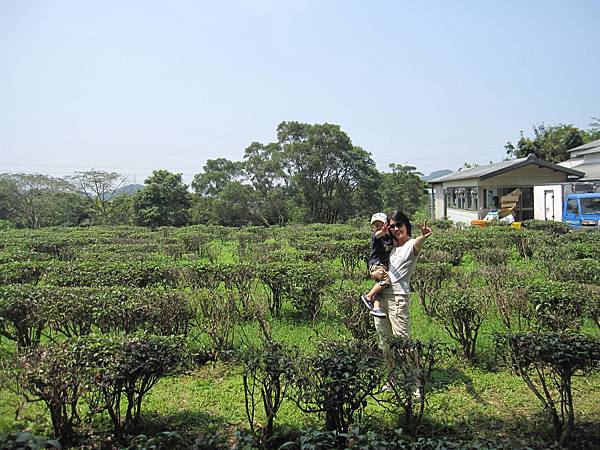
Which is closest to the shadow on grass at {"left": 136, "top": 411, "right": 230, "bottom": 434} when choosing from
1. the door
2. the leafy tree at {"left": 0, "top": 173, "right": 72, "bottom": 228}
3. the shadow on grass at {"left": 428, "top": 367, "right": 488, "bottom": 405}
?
the shadow on grass at {"left": 428, "top": 367, "right": 488, "bottom": 405}

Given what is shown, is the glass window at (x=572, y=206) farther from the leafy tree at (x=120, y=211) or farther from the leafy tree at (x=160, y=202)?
the leafy tree at (x=120, y=211)

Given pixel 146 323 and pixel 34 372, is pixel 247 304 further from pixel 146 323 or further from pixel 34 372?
pixel 34 372

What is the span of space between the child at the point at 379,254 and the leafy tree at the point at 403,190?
3042 centimetres

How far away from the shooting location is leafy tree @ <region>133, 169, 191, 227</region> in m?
30.4

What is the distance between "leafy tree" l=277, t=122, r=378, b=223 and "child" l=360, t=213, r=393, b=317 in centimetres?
2497

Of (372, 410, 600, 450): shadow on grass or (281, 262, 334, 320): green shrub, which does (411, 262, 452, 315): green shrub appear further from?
(372, 410, 600, 450): shadow on grass

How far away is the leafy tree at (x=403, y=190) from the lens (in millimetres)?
35719

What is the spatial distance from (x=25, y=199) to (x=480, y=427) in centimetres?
4093

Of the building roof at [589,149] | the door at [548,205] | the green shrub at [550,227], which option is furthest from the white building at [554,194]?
the green shrub at [550,227]

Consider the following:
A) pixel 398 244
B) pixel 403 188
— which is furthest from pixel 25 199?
pixel 398 244

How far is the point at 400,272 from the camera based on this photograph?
4.05 metres

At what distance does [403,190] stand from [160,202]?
20622 mm

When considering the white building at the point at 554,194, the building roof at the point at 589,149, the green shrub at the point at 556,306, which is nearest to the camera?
the green shrub at the point at 556,306

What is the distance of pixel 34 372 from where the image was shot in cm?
310
